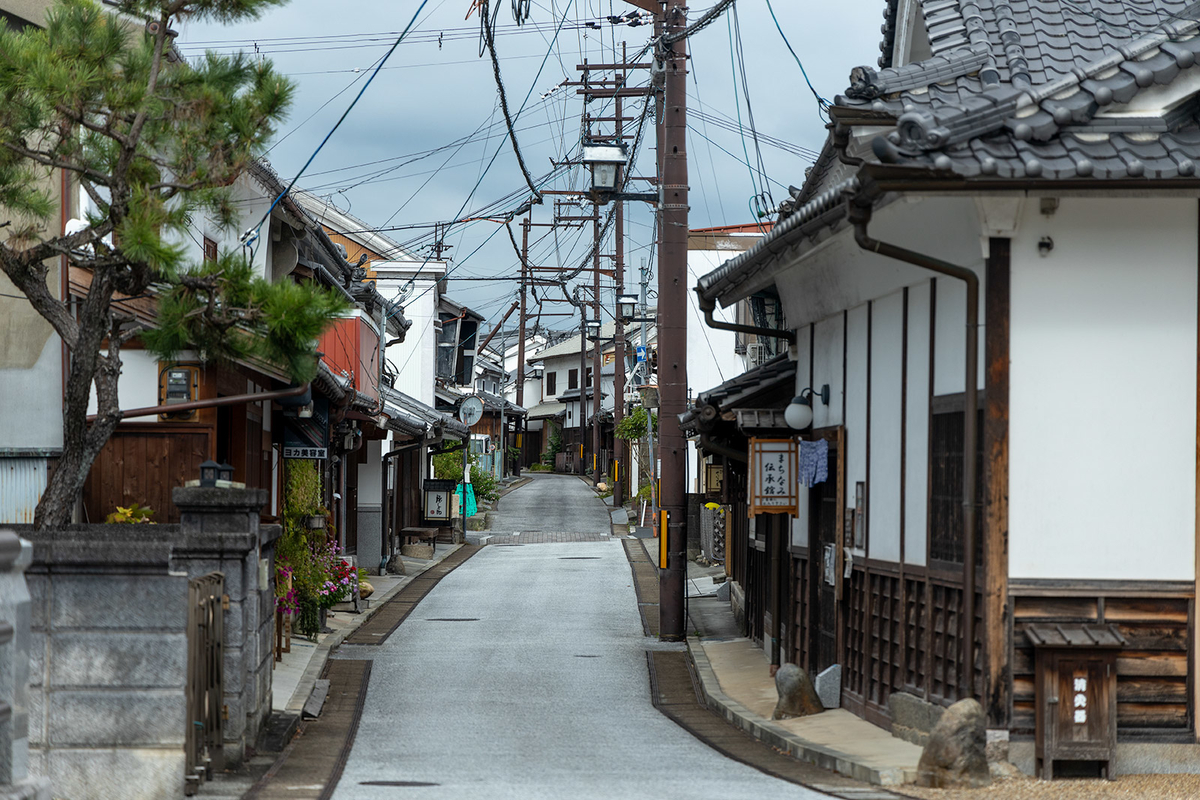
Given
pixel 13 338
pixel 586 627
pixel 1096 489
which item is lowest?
pixel 586 627

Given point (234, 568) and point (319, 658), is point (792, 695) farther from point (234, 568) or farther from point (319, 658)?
point (319, 658)

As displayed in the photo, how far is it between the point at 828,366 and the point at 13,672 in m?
10.9

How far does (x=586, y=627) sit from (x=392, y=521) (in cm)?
1293

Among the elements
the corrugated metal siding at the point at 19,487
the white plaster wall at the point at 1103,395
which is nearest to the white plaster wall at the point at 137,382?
the corrugated metal siding at the point at 19,487

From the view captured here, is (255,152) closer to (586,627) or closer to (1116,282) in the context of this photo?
(1116,282)

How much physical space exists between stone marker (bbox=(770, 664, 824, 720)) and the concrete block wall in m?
6.81

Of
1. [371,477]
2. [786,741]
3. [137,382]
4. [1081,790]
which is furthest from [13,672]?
[371,477]

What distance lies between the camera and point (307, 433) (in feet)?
67.8

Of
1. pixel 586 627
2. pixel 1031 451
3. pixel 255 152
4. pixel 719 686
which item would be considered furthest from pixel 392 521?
pixel 1031 451

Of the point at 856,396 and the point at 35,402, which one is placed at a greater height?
the point at 856,396

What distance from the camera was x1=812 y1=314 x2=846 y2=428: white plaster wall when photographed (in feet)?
48.2

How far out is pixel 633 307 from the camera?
44.1 m

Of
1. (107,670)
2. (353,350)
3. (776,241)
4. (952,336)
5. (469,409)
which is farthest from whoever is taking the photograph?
(469,409)

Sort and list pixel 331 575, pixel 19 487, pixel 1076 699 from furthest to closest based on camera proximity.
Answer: pixel 331 575
pixel 19 487
pixel 1076 699
